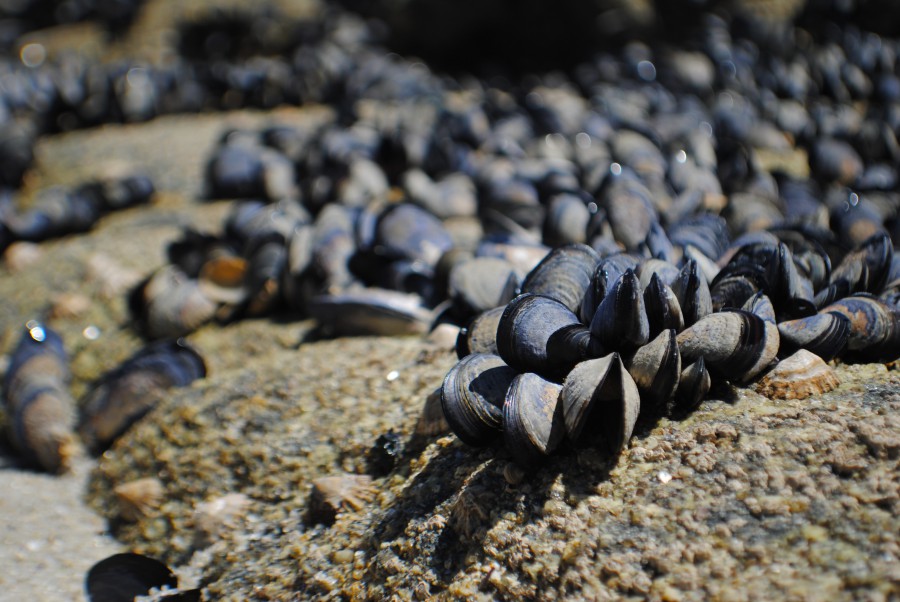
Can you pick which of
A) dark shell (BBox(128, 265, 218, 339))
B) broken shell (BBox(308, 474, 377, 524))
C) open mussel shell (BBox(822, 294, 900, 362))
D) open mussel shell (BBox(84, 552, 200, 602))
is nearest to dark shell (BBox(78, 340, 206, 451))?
dark shell (BBox(128, 265, 218, 339))

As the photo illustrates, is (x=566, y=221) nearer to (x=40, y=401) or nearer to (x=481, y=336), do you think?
(x=481, y=336)

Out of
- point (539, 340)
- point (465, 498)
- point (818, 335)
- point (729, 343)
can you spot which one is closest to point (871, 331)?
point (818, 335)

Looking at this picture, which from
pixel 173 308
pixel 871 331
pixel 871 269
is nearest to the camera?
pixel 871 331

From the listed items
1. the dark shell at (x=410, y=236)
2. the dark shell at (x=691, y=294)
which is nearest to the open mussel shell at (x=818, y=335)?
the dark shell at (x=691, y=294)

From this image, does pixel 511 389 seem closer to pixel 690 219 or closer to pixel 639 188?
pixel 690 219

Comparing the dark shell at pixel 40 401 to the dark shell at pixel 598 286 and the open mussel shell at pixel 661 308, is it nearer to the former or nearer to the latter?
the dark shell at pixel 598 286
